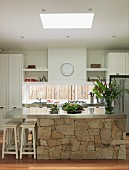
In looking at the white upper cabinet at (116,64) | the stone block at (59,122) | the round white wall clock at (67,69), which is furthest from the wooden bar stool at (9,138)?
the white upper cabinet at (116,64)

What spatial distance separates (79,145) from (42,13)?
2570 mm

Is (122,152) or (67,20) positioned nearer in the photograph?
(122,152)

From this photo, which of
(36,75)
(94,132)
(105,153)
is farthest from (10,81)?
(105,153)

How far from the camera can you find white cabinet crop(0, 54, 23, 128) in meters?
7.92

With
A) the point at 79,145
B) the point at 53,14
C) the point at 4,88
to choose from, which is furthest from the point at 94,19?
the point at 4,88

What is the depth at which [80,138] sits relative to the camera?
4.79 meters

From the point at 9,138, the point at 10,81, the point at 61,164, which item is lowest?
the point at 61,164

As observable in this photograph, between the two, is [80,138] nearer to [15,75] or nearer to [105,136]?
[105,136]

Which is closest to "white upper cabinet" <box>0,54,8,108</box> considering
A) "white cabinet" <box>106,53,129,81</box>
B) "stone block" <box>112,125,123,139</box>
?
"white cabinet" <box>106,53,129,81</box>

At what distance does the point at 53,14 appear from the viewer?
481 cm

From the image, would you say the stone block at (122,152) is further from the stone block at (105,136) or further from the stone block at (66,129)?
the stone block at (66,129)

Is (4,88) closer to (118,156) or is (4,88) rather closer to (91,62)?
(91,62)

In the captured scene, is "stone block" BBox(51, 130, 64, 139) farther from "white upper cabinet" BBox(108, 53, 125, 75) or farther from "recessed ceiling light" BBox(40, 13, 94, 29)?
"white upper cabinet" BBox(108, 53, 125, 75)

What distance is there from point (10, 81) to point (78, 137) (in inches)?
153
